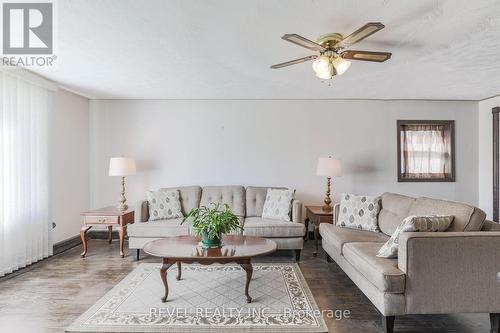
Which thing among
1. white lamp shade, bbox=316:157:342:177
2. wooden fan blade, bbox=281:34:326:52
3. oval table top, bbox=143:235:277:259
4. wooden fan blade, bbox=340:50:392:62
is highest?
wooden fan blade, bbox=281:34:326:52

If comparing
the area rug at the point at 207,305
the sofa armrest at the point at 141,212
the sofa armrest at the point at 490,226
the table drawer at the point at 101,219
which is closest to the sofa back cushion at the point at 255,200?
the area rug at the point at 207,305

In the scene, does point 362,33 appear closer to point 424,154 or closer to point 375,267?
point 375,267

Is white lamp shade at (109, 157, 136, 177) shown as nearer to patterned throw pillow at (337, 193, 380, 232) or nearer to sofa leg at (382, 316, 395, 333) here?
patterned throw pillow at (337, 193, 380, 232)

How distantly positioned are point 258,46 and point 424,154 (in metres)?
3.84

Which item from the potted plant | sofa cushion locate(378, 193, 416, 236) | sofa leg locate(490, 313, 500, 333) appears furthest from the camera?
sofa cushion locate(378, 193, 416, 236)

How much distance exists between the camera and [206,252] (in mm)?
2809

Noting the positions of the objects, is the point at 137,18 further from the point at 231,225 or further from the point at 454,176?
the point at 454,176

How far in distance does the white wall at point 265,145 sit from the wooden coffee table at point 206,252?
6.89 ft

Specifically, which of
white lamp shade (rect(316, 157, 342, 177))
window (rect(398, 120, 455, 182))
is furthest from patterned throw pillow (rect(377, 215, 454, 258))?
window (rect(398, 120, 455, 182))

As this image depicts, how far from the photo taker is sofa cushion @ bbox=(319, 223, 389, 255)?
3.26 m

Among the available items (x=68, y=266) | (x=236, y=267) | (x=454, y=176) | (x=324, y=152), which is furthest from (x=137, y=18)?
(x=454, y=176)

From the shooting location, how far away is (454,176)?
520 cm

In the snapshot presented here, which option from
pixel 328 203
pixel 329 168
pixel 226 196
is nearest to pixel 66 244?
pixel 226 196

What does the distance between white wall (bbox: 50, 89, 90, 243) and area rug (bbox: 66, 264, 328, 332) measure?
1.98 meters
